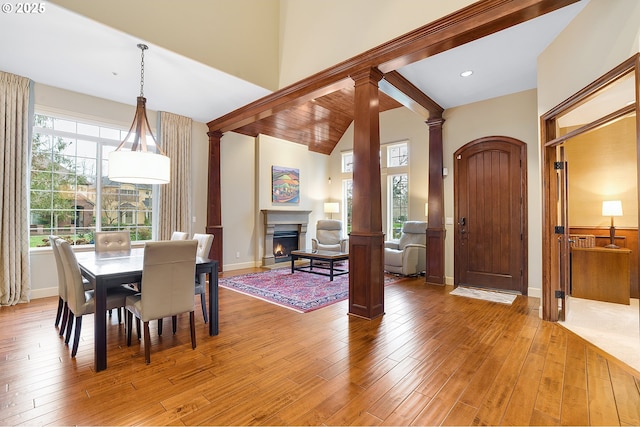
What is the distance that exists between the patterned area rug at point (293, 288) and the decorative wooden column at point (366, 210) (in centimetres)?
73

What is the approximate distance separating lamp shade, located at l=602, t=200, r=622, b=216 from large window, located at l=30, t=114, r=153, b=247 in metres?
7.47

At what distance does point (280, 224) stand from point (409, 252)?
9.96ft

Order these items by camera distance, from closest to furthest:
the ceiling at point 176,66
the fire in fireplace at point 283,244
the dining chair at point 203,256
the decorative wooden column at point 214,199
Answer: the ceiling at point 176,66
the dining chair at point 203,256
the decorative wooden column at point 214,199
the fire in fireplace at point 283,244

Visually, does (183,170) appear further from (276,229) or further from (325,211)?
(325,211)

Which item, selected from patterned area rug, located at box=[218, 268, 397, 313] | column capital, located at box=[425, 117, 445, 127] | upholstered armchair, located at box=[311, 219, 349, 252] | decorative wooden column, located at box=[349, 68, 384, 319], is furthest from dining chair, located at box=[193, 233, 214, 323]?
column capital, located at box=[425, 117, 445, 127]

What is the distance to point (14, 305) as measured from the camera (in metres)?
3.99

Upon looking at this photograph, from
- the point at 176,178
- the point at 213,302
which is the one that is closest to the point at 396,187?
the point at 176,178

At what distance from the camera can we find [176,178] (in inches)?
222

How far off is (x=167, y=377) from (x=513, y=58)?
4777 mm

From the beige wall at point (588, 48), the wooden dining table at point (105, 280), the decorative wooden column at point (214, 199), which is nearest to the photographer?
the beige wall at point (588, 48)

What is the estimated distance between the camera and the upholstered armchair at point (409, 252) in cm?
575

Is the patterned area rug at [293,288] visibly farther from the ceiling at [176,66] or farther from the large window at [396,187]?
the ceiling at [176,66]

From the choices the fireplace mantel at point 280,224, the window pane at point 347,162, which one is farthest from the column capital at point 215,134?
the window pane at point 347,162

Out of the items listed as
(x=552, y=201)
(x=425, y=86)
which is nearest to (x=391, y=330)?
(x=552, y=201)
